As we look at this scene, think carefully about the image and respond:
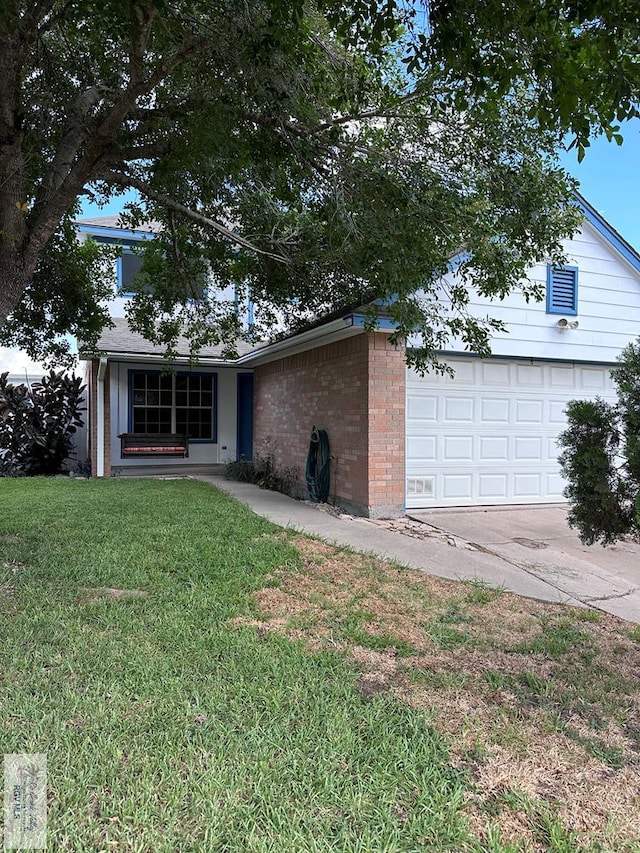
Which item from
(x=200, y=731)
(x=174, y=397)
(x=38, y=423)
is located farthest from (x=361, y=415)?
(x=38, y=423)

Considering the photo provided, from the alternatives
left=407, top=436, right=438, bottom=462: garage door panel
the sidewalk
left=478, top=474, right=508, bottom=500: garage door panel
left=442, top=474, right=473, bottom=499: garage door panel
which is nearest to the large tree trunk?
the sidewalk

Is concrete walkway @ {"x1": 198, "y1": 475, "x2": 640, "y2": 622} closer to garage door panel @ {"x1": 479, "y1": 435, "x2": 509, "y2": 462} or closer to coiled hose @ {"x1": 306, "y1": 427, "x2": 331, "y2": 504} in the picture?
coiled hose @ {"x1": 306, "y1": 427, "x2": 331, "y2": 504}

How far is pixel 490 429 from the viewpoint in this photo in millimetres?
8656

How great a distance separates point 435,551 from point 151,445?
862cm

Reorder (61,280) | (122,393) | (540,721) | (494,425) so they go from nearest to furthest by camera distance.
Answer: (540,721) < (61,280) < (494,425) < (122,393)

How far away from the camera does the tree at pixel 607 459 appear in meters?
3.22

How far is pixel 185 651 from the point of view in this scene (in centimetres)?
321

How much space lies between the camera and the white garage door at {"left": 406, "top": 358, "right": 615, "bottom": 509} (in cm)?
823

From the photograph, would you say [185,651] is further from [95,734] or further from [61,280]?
[61,280]

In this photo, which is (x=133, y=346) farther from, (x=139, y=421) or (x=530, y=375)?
(x=530, y=375)

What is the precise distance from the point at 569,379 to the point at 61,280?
8.21 meters

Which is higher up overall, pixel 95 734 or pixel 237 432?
pixel 237 432

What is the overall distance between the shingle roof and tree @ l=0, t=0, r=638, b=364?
3.62 metres

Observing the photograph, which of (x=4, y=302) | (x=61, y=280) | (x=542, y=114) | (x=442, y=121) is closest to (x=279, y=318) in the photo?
(x=61, y=280)
